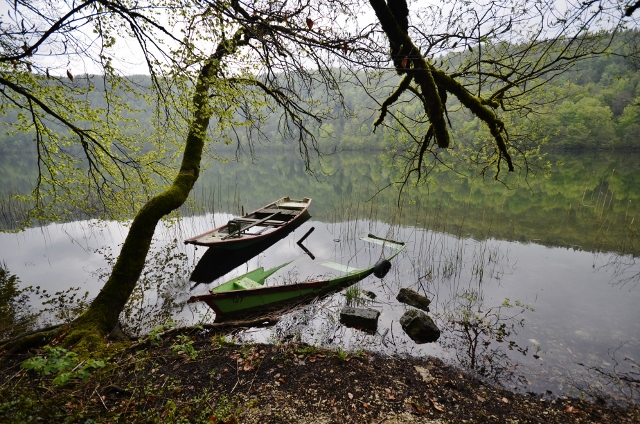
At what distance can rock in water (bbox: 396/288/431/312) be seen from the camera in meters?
6.88

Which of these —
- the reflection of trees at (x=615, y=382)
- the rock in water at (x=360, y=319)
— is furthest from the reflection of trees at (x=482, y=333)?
the rock in water at (x=360, y=319)

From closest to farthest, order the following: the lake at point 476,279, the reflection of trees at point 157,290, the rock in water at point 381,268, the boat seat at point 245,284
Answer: the lake at point 476,279 → the reflection of trees at point 157,290 → the boat seat at point 245,284 → the rock in water at point 381,268

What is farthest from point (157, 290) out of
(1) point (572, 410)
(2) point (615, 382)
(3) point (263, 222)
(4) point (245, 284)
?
(2) point (615, 382)

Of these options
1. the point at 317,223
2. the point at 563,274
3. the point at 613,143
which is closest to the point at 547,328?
the point at 563,274

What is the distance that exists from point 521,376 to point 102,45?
7343mm

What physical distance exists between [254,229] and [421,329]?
936cm

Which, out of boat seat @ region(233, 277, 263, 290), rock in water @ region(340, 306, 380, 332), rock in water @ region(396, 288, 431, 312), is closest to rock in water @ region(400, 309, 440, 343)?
rock in water @ region(340, 306, 380, 332)

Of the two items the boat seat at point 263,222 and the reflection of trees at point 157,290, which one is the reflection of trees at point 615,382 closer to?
the reflection of trees at point 157,290

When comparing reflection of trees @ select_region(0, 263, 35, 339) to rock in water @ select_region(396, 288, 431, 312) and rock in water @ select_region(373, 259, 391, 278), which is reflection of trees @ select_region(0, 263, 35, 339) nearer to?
rock in water @ select_region(373, 259, 391, 278)

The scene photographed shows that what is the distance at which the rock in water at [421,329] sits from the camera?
5.56 metres

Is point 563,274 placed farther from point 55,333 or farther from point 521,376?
point 55,333

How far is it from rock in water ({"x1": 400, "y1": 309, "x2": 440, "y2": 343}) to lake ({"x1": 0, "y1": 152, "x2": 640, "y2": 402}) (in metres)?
0.15

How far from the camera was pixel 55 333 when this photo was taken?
4270 millimetres

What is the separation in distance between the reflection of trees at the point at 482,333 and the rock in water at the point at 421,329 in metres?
0.20
